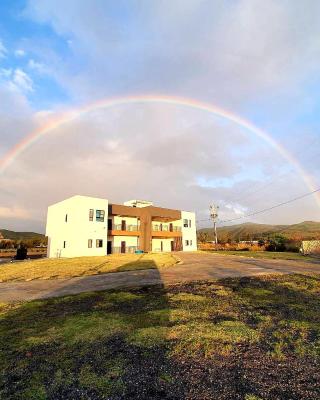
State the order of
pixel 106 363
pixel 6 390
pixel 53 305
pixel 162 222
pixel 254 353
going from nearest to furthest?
pixel 6 390
pixel 106 363
pixel 254 353
pixel 53 305
pixel 162 222

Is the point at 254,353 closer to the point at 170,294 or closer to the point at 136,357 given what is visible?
the point at 136,357

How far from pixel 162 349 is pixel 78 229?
110ft

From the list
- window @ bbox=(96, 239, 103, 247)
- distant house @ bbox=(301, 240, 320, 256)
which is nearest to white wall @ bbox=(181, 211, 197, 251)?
window @ bbox=(96, 239, 103, 247)

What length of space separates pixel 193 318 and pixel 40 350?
365 cm

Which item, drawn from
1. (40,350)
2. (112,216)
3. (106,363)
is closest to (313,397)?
(106,363)

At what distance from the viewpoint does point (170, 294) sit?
10305 mm

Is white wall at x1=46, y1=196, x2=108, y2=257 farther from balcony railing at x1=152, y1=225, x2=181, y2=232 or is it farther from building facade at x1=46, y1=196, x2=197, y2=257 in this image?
balcony railing at x1=152, y1=225, x2=181, y2=232

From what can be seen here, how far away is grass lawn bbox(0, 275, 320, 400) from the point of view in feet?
12.1

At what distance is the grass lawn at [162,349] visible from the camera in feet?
12.1

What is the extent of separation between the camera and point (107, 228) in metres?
39.9

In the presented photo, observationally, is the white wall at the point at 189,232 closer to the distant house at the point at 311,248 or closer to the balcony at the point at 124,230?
the balcony at the point at 124,230

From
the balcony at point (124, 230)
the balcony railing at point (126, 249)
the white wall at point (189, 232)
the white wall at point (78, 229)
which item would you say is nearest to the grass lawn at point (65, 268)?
the white wall at point (78, 229)

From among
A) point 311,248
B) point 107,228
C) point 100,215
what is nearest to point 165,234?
point 107,228

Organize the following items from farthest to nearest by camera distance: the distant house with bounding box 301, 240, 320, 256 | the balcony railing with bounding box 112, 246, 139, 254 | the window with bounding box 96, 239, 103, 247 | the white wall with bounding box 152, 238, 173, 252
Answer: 1. the white wall with bounding box 152, 238, 173, 252
2. the balcony railing with bounding box 112, 246, 139, 254
3. the window with bounding box 96, 239, 103, 247
4. the distant house with bounding box 301, 240, 320, 256
